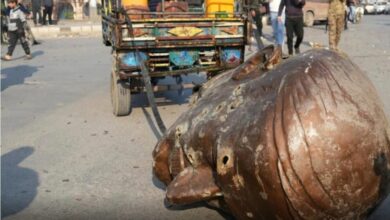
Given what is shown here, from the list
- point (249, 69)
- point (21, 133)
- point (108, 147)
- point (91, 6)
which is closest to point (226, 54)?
point (108, 147)

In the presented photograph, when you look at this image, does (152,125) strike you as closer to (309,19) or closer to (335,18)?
(335,18)

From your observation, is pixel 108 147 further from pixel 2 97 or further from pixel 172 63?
pixel 2 97

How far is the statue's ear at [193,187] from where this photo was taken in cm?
326

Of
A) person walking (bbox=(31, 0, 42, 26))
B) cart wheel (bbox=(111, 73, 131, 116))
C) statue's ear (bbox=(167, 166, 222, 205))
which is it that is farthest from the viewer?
person walking (bbox=(31, 0, 42, 26))

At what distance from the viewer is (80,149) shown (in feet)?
18.8

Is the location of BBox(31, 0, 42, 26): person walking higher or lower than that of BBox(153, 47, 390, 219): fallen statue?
higher

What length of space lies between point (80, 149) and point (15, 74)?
21.2ft

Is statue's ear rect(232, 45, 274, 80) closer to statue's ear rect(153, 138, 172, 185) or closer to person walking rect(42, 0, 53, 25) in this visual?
statue's ear rect(153, 138, 172, 185)

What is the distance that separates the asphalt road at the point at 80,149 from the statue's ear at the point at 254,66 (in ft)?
3.39

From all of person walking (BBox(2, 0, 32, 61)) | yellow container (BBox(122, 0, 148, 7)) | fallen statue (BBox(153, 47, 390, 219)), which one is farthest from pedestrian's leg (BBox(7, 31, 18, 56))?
fallen statue (BBox(153, 47, 390, 219))

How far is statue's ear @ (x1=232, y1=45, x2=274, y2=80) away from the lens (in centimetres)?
368

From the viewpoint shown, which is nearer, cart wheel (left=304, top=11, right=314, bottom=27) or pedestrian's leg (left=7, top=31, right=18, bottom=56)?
pedestrian's leg (left=7, top=31, right=18, bottom=56)

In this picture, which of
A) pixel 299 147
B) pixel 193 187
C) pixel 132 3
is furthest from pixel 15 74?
pixel 299 147

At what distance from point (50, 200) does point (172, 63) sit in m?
2.93
